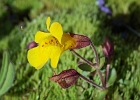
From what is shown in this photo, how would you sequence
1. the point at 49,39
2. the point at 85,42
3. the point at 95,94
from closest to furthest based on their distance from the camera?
the point at 49,39
the point at 85,42
the point at 95,94

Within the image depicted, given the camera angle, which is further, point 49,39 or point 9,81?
point 9,81

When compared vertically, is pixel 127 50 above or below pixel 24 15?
below

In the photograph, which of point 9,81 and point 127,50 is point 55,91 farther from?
point 127,50

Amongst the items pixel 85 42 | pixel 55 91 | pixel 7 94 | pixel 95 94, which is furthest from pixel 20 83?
pixel 85 42

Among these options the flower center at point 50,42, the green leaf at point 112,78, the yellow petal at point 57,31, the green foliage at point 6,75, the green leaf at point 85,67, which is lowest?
the green leaf at point 112,78

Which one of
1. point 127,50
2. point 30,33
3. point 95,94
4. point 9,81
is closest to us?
point 95,94

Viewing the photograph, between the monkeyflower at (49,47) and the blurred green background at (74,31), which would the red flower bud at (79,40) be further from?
the blurred green background at (74,31)

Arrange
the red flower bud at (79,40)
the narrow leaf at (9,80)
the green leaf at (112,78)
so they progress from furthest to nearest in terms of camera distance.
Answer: the narrow leaf at (9,80), the green leaf at (112,78), the red flower bud at (79,40)

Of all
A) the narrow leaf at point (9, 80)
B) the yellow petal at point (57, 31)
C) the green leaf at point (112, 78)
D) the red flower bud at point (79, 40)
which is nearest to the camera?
the yellow petal at point (57, 31)

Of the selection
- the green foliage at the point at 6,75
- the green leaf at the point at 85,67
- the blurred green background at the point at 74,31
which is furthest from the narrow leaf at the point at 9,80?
the green leaf at the point at 85,67
